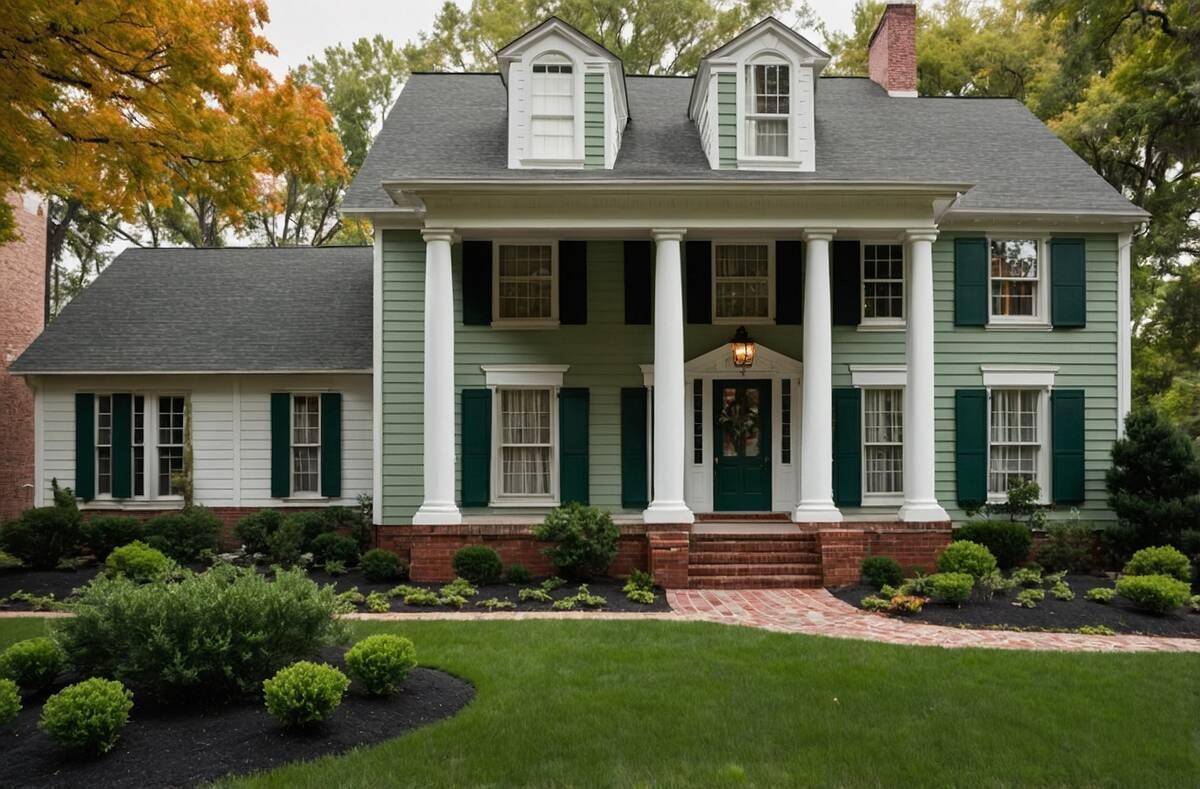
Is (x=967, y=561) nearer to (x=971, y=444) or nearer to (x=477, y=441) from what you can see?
(x=971, y=444)

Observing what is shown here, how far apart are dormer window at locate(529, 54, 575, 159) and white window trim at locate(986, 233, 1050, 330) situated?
737 centimetres

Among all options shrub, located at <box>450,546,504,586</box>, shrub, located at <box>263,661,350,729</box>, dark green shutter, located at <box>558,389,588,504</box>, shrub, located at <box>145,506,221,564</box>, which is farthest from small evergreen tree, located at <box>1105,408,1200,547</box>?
shrub, located at <box>145,506,221,564</box>

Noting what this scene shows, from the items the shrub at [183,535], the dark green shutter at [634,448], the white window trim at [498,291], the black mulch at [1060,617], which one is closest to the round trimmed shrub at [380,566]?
the shrub at [183,535]

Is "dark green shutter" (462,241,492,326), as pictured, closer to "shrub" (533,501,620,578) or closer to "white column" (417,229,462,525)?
"white column" (417,229,462,525)

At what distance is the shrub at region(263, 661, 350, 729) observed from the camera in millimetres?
5461

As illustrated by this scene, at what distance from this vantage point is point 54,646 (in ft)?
20.8

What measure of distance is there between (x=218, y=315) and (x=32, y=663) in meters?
11.1

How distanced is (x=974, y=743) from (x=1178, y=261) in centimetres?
2271

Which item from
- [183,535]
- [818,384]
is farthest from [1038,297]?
[183,535]

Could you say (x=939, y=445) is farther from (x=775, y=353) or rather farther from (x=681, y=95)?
(x=681, y=95)

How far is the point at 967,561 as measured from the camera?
10812mm

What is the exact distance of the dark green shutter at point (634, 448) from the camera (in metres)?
13.8

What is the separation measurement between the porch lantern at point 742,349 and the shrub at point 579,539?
365cm

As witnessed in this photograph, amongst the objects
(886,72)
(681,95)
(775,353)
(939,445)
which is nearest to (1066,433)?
(939,445)
